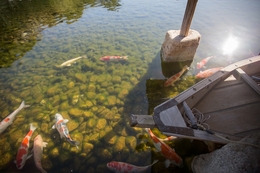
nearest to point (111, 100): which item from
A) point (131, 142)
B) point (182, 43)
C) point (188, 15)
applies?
point (131, 142)

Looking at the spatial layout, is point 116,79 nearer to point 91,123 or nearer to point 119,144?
point 91,123

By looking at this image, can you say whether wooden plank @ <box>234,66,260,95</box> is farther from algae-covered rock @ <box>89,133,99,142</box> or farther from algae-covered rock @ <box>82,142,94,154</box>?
algae-covered rock @ <box>82,142,94,154</box>

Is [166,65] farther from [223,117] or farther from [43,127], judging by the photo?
[43,127]

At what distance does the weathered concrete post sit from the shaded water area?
2.14 ft

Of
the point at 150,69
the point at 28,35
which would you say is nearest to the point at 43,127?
the point at 150,69

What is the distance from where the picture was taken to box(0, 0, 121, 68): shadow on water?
8062mm

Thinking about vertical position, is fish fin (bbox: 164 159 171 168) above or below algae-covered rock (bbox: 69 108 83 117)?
above

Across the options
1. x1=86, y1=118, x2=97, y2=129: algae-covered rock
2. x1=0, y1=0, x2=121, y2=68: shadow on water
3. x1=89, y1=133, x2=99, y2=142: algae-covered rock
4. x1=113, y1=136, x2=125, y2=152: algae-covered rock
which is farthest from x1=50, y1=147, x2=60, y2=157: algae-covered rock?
x1=0, y1=0, x2=121, y2=68: shadow on water

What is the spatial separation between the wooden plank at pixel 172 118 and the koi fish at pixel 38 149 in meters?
3.24

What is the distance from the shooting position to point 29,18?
38.8 feet

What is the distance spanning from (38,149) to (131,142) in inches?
100

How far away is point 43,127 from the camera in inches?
173

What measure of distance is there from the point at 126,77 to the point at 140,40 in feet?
12.4

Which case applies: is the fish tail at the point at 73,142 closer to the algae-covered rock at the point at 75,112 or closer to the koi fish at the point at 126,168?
the algae-covered rock at the point at 75,112
